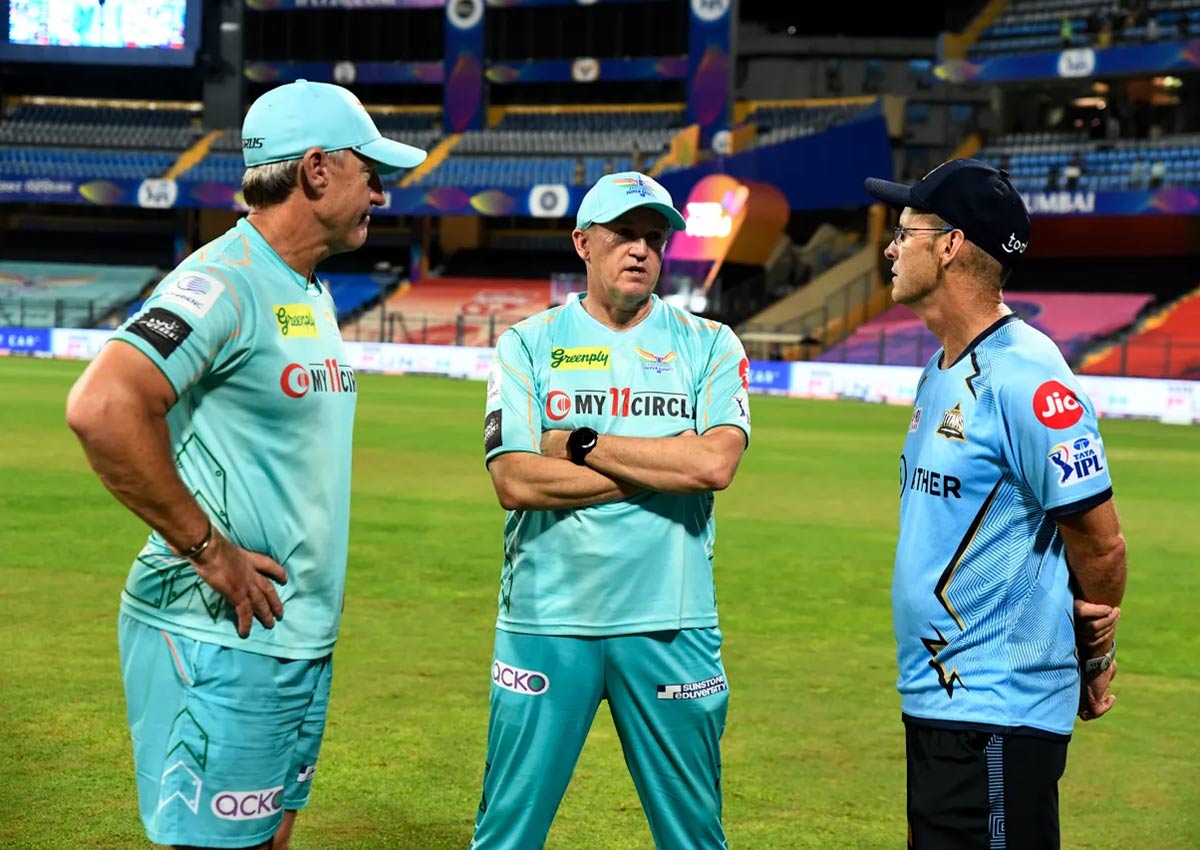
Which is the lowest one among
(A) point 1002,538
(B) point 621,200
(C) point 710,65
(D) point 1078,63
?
(A) point 1002,538

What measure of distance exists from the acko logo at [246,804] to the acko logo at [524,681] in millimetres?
936

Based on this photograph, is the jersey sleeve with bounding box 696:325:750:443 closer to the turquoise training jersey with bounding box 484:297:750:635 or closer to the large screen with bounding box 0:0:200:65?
the turquoise training jersey with bounding box 484:297:750:635

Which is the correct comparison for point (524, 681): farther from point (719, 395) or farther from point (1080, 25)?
point (1080, 25)

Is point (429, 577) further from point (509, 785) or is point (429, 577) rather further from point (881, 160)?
point (881, 160)

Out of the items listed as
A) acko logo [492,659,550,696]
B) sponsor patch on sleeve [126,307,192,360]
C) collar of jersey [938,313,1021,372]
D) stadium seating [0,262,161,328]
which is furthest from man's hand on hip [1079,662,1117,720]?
stadium seating [0,262,161,328]

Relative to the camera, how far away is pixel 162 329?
11.0ft

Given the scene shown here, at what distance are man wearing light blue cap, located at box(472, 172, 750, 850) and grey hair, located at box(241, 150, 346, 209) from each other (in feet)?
3.57

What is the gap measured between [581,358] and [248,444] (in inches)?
52.0

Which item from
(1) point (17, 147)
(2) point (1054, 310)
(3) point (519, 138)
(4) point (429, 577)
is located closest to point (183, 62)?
(1) point (17, 147)

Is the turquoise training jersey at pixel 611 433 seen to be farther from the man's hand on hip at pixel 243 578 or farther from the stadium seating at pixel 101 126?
the stadium seating at pixel 101 126

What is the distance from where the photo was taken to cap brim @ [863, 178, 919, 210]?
13.0 ft

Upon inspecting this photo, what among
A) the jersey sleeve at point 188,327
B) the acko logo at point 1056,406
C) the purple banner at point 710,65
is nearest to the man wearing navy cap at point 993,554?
the acko logo at point 1056,406

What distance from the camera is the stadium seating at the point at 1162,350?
35.5 metres

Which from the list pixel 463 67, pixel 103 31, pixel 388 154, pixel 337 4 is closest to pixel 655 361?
pixel 388 154
